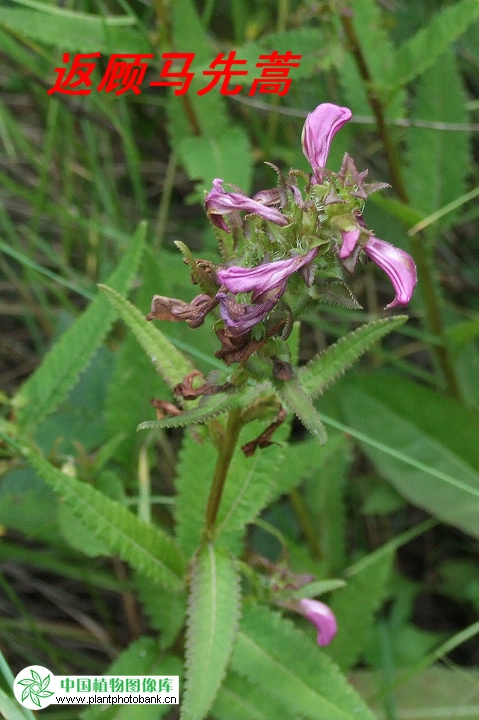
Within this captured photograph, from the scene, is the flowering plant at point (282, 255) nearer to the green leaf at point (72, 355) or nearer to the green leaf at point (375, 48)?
the green leaf at point (72, 355)

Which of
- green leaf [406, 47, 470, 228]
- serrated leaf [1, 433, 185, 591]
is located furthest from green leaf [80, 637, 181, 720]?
green leaf [406, 47, 470, 228]

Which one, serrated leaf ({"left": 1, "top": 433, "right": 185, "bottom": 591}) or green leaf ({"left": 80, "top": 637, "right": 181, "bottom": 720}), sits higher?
serrated leaf ({"left": 1, "top": 433, "right": 185, "bottom": 591})

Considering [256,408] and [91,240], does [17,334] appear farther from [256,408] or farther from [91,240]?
[256,408]

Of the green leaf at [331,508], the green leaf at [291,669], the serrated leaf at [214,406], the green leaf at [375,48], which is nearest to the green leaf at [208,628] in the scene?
the green leaf at [291,669]

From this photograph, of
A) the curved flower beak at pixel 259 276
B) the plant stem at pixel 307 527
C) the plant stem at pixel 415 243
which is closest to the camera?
the curved flower beak at pixel 259 276

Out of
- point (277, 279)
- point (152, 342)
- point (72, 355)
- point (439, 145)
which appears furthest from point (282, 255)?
point (439, 145)

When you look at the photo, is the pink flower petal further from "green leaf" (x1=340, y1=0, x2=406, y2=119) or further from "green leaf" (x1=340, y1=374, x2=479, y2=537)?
"green leaf" (x1=340, y1=374, x2=479, y2=537)

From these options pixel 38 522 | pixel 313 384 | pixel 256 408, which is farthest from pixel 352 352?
pixel 38 522
